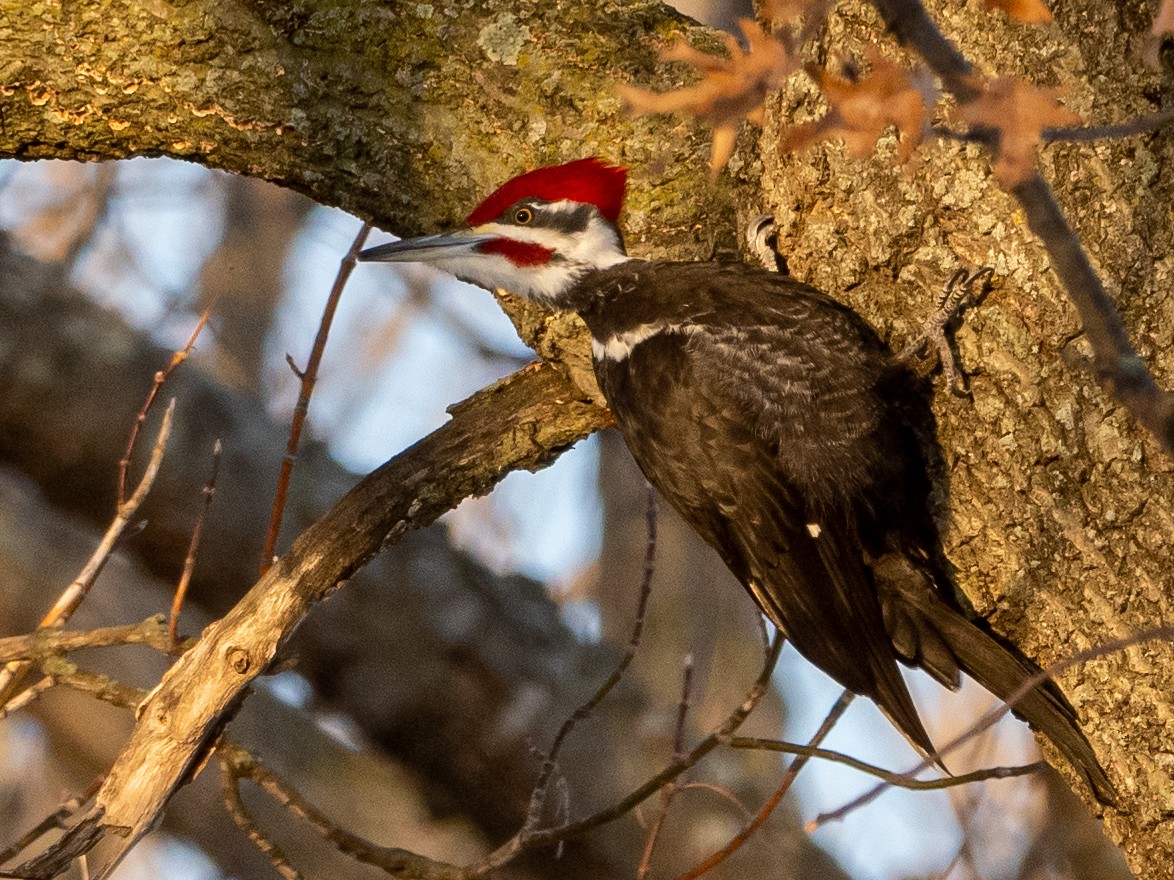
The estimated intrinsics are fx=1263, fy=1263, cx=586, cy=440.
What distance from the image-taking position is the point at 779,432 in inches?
101

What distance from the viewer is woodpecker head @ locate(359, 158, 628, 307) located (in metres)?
2.57

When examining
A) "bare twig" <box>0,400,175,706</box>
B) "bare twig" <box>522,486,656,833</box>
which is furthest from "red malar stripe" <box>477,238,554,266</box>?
"bare twig" <box>0,400,175,706</box>

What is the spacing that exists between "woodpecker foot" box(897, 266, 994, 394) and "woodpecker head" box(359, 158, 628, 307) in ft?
2.44

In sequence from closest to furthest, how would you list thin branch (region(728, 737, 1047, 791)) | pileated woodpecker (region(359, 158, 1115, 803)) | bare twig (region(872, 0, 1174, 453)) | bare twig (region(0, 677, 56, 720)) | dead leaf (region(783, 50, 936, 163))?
bare twig (region(872, 0, 1174, 453)) → dead leaf (region(783, 50, 936, 163)) → thin branch (region(728, 737, 1047, 791)) → bare twig (region(0, 677, 56, 720)) → pileated woodpecker (region(359, 158, 1115, 803))

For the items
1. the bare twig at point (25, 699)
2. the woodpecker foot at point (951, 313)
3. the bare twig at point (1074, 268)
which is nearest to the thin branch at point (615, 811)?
the woodpecker foot at point (951, 313)

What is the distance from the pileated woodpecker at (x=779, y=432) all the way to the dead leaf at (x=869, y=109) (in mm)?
1056

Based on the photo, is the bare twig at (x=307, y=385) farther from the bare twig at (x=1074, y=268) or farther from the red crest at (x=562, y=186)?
the bare twig at (x=1074, y=268)

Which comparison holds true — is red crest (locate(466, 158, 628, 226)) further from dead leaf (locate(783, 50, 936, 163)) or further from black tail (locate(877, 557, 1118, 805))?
dead leaf (locate(783, 50, 936, 163))

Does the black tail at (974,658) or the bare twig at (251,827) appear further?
the bare twig at (251,827)

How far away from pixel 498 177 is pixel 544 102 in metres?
0.19

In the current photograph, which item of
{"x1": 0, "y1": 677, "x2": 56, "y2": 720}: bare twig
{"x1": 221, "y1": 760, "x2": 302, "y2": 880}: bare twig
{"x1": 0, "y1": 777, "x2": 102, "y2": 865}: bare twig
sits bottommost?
{"x1": 0, "y1": 777, "x2": 102, "y2": 865}: bare twig

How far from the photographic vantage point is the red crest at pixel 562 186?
2547 mm

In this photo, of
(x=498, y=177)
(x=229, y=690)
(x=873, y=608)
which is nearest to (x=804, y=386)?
(x=873, y=608)

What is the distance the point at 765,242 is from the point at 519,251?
0.52 meters
